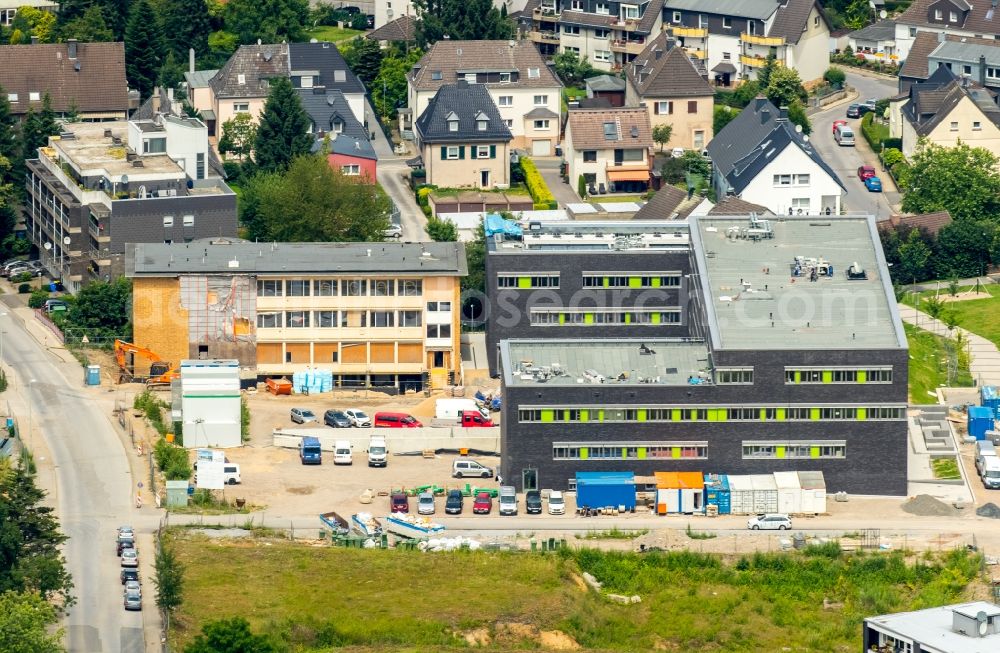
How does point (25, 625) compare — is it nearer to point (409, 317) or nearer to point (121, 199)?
point (409, 317)

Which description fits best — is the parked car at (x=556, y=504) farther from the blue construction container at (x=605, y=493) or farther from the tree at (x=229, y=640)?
the tree at (x=229, y=640)

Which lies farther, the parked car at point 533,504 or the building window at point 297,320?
the building window at point 297,320

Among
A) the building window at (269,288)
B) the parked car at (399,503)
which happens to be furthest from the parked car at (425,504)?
the building window at (269,288)

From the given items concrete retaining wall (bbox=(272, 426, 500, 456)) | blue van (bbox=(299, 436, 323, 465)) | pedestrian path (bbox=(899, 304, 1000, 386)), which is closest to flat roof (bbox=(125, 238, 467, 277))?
concrete retaining wall (bbox=(272, 426, 500, 456))

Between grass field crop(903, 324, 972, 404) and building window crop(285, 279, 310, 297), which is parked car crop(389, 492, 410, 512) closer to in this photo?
building window crop(285, 279, 310, 297)

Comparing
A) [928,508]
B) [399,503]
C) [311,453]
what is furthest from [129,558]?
[928,508]

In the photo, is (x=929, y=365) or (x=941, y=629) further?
(x=929, y=365)
